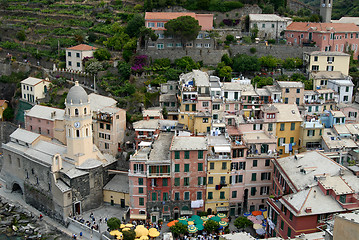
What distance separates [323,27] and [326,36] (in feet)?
7.41

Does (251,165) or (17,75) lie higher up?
(17,75)

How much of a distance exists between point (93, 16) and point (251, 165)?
57659 mm

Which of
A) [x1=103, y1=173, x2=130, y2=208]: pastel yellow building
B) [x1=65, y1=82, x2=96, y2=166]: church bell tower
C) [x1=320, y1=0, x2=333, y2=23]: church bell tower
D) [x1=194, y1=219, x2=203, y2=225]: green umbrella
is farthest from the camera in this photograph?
[x1=320, y1=0, x2=333, y2=23]: church bell tower

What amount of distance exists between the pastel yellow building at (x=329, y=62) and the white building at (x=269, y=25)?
11.7m

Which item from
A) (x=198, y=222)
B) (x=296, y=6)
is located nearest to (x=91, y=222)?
(x=198, y=222)

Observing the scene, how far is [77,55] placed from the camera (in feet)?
265

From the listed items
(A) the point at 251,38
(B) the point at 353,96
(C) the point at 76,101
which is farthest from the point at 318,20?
(C) the point at 76,101

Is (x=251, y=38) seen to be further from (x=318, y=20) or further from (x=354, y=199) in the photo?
(x=354, y=199)

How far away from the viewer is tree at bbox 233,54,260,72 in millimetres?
74375

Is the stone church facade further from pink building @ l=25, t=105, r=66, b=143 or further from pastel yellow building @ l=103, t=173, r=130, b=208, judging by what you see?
pink building @ l=25, t=105, r=66, b=143

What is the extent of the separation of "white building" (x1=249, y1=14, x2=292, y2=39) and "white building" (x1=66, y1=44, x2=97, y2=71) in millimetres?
29158

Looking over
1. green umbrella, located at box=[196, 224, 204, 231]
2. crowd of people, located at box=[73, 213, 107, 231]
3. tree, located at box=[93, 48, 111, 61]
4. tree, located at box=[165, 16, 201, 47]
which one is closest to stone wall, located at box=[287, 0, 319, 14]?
tree, located at box=[165, 16, 201, 47]

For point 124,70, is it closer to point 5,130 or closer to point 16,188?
point 5,130

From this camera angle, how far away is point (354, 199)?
1656 inches
